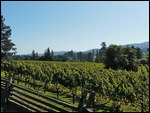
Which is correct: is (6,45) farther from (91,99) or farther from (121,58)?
(91,99)

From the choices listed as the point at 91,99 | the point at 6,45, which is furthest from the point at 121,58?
the point at 91,99

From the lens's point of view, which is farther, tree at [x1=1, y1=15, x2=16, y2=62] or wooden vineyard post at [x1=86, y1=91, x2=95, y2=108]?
tree at [x1=1, y1=15, x2=16, y2=62]

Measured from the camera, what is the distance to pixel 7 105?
16.2m

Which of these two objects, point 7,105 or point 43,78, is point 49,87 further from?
point 7,105

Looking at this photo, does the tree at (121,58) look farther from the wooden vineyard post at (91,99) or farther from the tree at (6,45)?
the wooden vineyard post at (91,99)

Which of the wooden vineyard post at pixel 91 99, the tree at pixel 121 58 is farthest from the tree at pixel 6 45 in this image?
the wooden vineyard post at pixel 91 99

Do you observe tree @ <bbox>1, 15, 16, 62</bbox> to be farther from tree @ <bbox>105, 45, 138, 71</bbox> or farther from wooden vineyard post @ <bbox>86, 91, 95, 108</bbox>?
wooden vineyard post @ <bbox>86, 91, 95, 108</bbox>

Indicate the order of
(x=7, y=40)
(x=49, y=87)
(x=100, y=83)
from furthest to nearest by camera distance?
(x=7, y=40), (x=49, y=87), (x=100, y=83)

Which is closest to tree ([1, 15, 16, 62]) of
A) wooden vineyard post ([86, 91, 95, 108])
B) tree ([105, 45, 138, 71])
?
tree ([105, 45, 138, 71])

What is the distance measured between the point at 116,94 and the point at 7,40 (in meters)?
44.6

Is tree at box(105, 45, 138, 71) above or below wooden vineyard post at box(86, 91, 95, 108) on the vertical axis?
above

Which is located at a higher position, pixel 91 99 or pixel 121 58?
pixel 121 58

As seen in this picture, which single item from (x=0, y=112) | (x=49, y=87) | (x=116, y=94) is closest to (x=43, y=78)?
(x=49, y=87)

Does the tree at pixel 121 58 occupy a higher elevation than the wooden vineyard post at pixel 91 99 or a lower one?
higher
